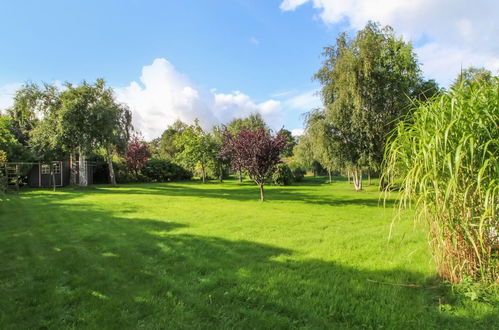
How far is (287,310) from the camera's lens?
8.52 feet

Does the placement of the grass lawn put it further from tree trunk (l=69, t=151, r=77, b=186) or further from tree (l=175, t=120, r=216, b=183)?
tree (l=175, t=120, r=216, b=183)

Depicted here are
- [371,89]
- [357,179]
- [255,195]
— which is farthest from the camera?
[357,179]

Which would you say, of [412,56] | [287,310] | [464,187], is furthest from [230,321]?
[412,56]

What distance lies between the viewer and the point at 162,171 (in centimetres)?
2981

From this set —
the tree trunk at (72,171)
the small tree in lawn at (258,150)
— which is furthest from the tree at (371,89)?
the tree trunk at (72,171)

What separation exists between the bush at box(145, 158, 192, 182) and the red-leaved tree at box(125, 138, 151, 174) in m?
1.07

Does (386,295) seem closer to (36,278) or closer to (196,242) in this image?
(196,242)

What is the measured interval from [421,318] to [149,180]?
96.7 feet

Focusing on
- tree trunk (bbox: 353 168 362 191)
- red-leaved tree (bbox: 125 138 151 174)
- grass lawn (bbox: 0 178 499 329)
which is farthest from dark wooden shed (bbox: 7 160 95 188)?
tree trunk (bbox: 353 168 362 191)

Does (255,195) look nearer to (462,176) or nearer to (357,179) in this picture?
(357,179)

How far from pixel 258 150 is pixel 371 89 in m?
9.03

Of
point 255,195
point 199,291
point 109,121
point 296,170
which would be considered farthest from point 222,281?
point 296,170

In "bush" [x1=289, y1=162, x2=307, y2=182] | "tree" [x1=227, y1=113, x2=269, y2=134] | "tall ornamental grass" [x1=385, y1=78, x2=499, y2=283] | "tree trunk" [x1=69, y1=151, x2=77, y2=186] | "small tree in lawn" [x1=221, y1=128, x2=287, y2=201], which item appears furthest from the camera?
"tree" [x1=227, y1=113, x2=269, y2=134]

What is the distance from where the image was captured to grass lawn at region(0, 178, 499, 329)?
2451mm
